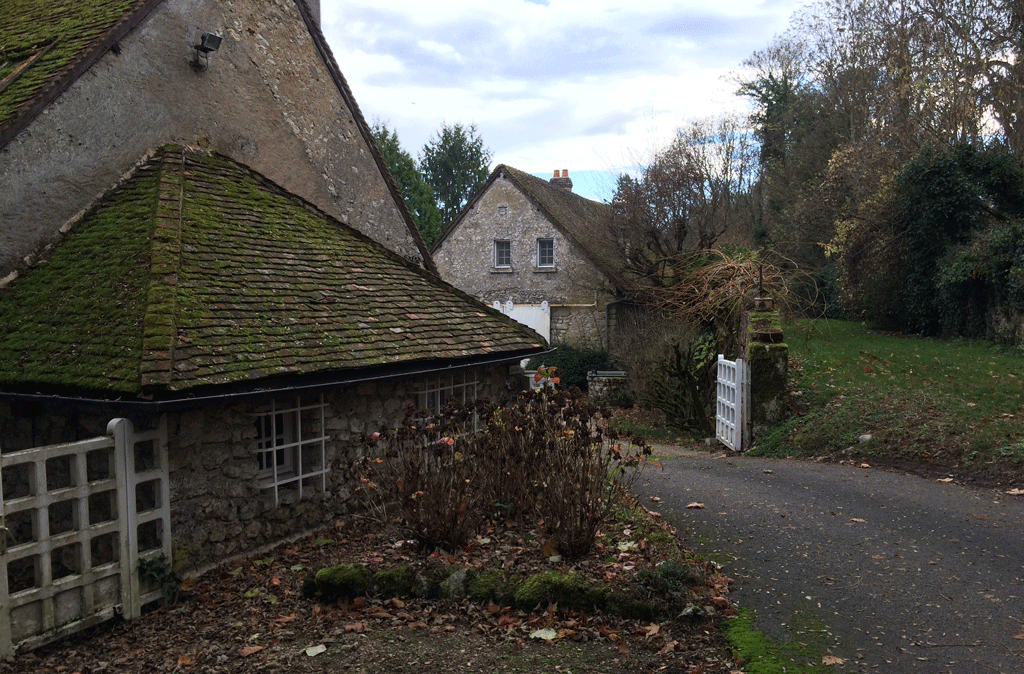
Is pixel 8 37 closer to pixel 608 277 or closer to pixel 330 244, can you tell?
pixel 330 244

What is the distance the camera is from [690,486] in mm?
9359

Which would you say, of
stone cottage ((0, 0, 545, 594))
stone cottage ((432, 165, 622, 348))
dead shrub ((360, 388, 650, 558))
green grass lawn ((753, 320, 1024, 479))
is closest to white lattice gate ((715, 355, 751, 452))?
green grass lawn ((753, 320, 1024, 479))

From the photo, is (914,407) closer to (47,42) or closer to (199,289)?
(199,289)

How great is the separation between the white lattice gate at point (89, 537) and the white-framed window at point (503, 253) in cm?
2065

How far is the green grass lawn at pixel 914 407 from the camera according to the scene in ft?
31.7

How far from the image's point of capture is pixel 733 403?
1310 centimetres

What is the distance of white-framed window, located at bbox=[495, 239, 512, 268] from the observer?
2678cm

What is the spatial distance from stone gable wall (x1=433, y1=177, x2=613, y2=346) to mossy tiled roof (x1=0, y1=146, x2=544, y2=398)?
14.8 metres

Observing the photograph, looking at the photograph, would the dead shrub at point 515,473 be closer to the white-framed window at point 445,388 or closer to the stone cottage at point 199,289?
the stone cottage at point 199,289

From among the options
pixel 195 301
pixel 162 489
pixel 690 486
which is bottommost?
pixel 690 486

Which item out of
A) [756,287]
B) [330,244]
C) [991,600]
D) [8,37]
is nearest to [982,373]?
[756,287]

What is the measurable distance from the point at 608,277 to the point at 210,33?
16480mm

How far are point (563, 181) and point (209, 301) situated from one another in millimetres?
25325

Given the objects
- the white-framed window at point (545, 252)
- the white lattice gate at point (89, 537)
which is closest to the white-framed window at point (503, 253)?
the white-framed window at point (545, 252)
